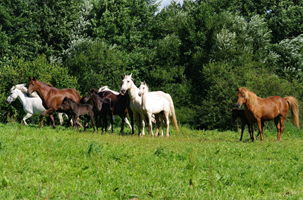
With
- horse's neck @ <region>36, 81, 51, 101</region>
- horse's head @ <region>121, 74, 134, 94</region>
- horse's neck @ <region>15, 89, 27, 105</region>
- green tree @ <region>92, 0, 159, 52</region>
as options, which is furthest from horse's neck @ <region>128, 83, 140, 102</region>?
green tree @ <region>92, 0, 159, 52</region>

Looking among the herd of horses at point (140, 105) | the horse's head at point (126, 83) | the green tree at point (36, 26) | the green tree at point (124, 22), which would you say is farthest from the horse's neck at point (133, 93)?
the green tree at point (124, 22)

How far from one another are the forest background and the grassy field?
64.1 ft

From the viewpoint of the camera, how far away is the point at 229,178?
7.24m

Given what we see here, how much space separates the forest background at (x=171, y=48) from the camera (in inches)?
1168

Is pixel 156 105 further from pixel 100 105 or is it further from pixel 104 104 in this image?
pixel 100 105

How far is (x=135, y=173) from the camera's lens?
728 centimetres

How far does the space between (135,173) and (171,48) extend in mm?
32765

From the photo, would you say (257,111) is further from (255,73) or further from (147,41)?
(147,41)

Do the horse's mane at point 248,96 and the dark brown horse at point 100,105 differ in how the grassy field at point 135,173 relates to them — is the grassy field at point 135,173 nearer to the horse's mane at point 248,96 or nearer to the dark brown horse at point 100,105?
the horse's mane at point 248,96

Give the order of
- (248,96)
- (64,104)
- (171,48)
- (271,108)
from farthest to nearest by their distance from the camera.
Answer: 1. (171,48)
2. (271,108)
3. (64,104)
4. (248,96)

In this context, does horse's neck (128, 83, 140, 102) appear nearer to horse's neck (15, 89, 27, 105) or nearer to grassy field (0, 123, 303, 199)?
grassy field (0, 123, 303, 199)

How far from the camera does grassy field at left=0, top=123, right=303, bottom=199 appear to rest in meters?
6.01

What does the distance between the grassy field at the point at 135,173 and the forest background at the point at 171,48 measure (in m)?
19.5

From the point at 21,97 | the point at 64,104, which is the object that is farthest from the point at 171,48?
the point at 64,104
